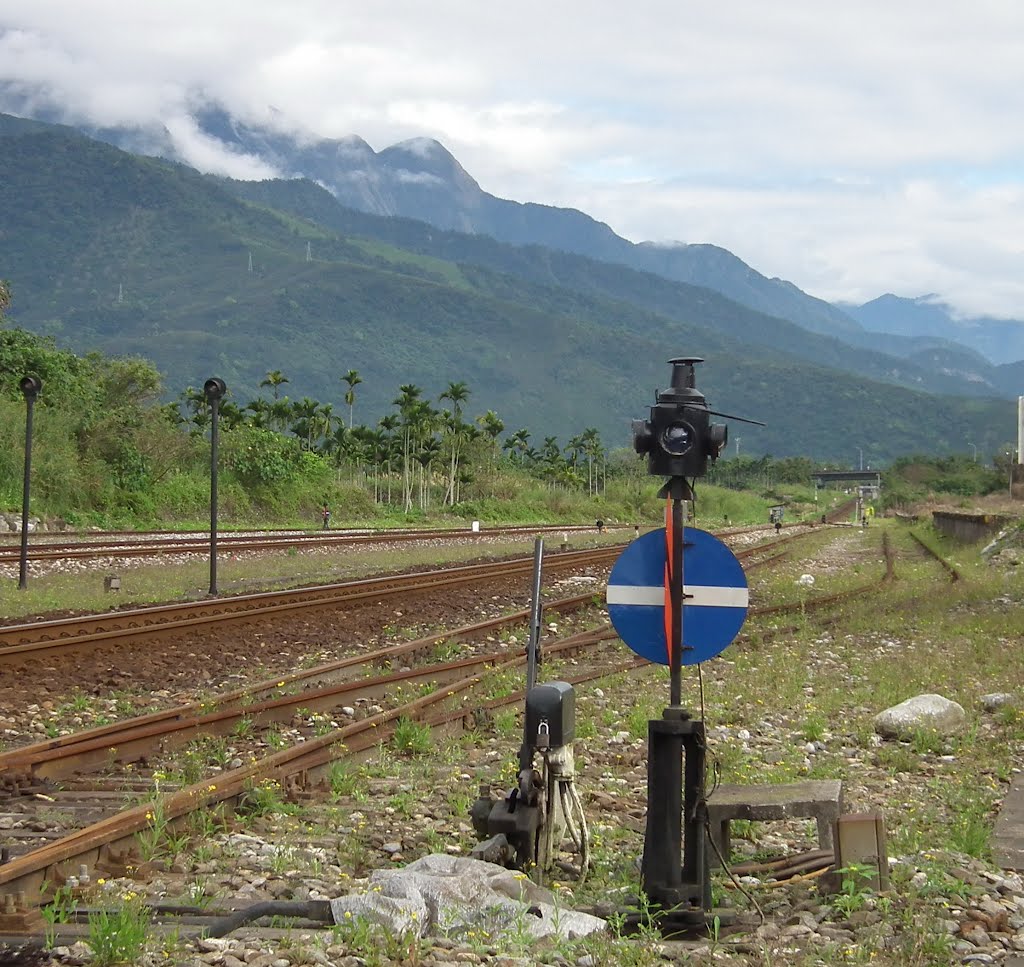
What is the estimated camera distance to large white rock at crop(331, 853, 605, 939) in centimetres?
453

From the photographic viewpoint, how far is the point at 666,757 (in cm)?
518

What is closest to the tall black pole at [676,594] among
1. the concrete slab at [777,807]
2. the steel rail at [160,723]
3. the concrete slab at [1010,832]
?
the concrete slab at [777,807]

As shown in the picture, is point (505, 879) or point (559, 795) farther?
point (559, 795)

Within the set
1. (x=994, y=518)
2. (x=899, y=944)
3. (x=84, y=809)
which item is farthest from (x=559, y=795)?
(x=994, y=518)

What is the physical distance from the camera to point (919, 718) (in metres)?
8.95

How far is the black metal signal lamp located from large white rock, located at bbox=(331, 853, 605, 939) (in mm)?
1808

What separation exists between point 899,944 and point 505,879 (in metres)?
1.54

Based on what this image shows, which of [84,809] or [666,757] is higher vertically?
[666,757]

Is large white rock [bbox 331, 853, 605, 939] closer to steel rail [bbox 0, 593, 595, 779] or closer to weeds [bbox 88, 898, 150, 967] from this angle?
weeds [bbox 88, 898, 150, 967]

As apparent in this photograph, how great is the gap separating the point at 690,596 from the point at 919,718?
173 inches

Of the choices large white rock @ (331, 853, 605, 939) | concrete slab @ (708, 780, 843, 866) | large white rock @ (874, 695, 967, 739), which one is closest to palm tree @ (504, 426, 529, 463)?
large white rock @ (874, 695, 967, 739)

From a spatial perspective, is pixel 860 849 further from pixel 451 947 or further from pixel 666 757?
pixel 451 947

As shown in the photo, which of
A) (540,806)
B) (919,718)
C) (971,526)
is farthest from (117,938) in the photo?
(971,526)

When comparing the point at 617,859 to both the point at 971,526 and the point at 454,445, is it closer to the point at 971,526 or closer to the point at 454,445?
the point at 971,526
